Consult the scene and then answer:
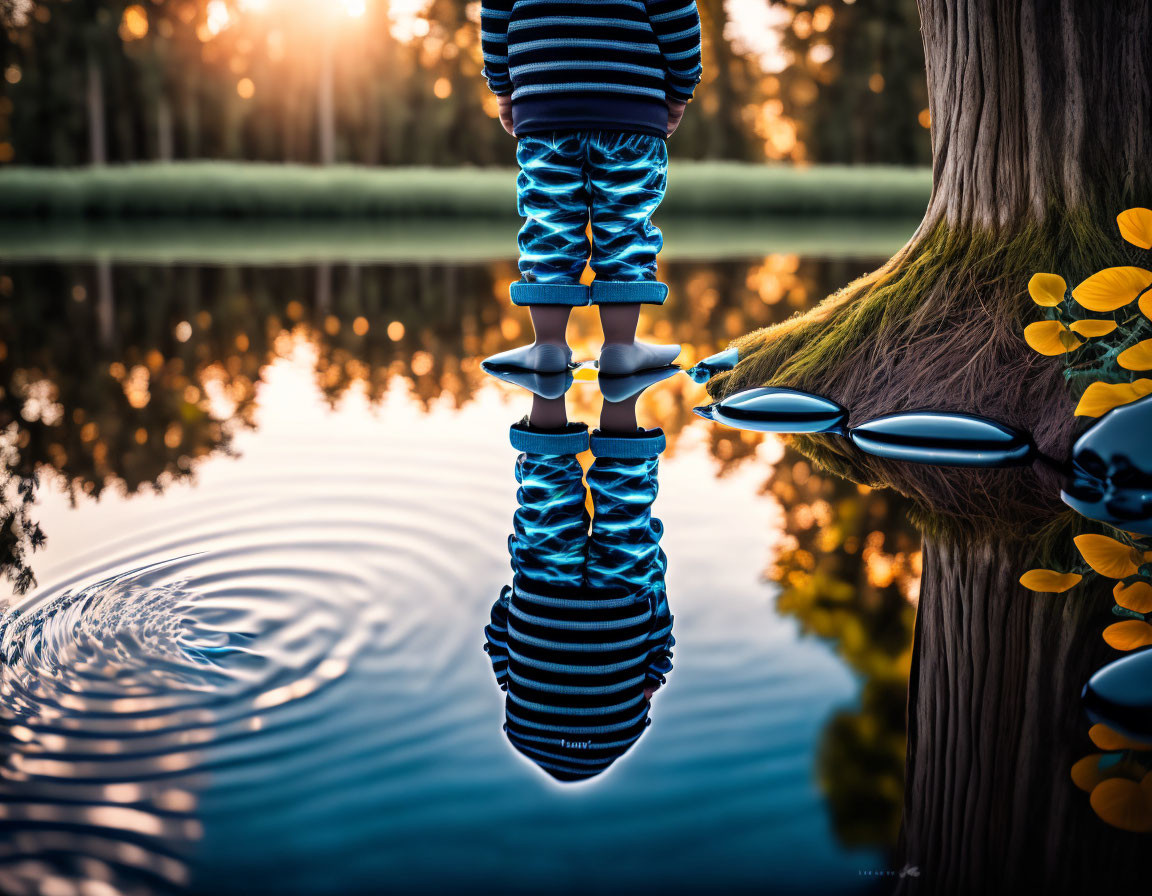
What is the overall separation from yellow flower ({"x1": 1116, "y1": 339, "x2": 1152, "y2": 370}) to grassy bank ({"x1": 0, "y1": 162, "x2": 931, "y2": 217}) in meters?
13.5

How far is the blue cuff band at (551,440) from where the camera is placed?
2086 mm

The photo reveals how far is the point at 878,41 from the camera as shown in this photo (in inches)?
806

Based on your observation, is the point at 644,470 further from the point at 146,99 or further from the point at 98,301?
the point at 146,99

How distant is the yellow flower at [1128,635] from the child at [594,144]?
4.36ft

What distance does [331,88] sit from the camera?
2089 centimetres

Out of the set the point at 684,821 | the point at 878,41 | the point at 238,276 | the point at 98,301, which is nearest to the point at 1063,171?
the point at 684,821

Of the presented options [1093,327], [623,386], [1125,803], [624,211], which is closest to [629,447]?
[623,386]

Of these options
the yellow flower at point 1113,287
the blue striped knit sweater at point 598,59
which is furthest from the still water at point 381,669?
the blue striped knit sweater at point 598,59

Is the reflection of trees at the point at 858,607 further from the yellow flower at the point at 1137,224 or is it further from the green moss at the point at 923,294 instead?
the yellow flower at the point at 1137,224

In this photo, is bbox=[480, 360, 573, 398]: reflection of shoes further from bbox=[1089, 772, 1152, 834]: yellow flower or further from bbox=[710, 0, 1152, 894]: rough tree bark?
bbox=[1089, 772, 1152, 834]: yellow flower

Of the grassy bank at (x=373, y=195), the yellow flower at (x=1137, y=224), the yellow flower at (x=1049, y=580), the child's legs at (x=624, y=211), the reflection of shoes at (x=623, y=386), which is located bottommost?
the yellow flower at (x=1049, y=580)

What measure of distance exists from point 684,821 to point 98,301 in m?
4.62

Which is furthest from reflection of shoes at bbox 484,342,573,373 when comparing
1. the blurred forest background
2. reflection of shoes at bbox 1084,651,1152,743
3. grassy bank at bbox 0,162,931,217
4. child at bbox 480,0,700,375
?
the blurred forest background

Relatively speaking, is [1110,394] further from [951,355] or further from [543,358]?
[543,358]
